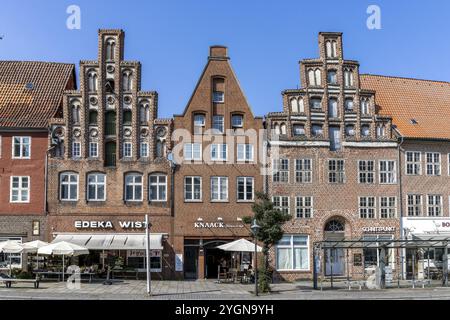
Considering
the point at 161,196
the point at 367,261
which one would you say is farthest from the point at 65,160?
the point at 367,261

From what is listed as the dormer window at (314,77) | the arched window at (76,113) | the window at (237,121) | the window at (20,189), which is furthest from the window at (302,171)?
the window at (20,189)

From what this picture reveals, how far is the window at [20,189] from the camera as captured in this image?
38.6 meters

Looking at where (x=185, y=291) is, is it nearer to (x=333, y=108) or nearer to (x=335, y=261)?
(x=335, y=261)

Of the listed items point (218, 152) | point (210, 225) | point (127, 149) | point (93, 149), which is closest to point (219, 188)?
point (218, 152)

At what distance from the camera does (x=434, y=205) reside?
40.8m

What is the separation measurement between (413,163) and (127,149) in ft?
65.3

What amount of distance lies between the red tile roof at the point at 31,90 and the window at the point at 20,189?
11.8ft

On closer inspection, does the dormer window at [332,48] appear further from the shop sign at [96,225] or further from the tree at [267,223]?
the shop sign at [96,225]

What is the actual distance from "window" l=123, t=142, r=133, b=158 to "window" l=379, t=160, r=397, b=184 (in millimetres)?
17327

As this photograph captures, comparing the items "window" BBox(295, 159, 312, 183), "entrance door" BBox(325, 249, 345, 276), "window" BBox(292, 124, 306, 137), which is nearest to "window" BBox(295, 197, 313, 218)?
"window" BBox(295, 159, 312, 183)

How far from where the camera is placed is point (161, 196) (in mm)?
39219

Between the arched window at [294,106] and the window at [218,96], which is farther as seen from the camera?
the arched window at [294,106]

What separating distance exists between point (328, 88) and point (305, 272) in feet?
42.0
